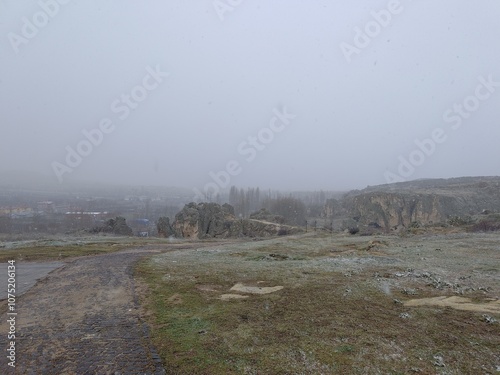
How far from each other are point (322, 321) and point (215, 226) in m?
47.9

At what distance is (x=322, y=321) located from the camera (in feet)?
29.6

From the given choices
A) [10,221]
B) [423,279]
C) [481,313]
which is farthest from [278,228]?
[10,221]

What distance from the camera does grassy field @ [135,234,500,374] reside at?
675 centimetres

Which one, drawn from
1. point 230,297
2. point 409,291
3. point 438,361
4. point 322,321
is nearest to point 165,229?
point 230,297

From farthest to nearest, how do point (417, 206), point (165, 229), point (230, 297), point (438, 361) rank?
1. point (417, 206)
2. point (165, 229)
3. point (230, 297)
4. point (438, 361)

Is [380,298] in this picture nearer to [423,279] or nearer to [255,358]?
[423,279]

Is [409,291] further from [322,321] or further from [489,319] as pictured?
[322,321]

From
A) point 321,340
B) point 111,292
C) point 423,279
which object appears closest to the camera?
point 321,340

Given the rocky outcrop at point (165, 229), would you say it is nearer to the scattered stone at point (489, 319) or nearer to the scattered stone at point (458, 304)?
the scattered stone at point (458, 304)

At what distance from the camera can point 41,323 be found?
910cm

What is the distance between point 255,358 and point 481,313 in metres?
7.34

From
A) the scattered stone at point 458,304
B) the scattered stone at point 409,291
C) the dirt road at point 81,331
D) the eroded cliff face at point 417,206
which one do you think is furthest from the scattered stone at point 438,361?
the eroded cliff face at point 417,206

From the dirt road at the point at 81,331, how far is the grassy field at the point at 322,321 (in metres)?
A: 0.55

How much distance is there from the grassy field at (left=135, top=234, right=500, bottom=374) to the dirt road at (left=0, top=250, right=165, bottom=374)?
21.7 inches
